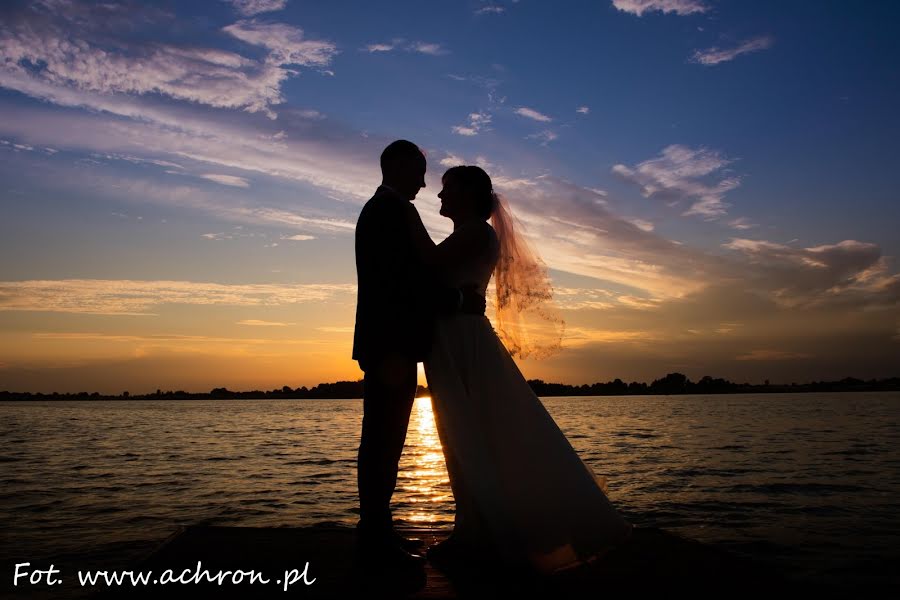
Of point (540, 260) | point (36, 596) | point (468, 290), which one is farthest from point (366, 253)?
point (36, 596)

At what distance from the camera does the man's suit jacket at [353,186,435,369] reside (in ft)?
13.7

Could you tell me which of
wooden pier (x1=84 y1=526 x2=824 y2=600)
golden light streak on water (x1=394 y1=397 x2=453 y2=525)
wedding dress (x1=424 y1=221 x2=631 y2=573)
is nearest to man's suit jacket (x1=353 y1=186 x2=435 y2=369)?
wedding dress (x1=424 y1=221 x2=631 y2=573)

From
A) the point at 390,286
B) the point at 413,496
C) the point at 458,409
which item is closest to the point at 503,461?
the point at 458,409

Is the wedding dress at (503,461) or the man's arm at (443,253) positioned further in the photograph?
the man's arm at (443,253)

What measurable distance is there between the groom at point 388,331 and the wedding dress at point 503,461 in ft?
0.74

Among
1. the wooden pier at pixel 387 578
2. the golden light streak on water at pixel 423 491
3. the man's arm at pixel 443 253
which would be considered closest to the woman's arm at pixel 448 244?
the man's arm at pixel 443 253

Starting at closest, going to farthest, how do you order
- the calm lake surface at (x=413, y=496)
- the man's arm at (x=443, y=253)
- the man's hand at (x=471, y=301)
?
the man's arm at (x=443, y=253) → the man's hand at (x=471, y=301) → the calm lake surface at (x=413, y=496)

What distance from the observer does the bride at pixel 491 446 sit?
4113 mm

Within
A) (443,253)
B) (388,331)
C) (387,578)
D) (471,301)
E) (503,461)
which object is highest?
(443,253)

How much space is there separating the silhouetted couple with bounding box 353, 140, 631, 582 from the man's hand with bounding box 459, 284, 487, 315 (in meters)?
0.01

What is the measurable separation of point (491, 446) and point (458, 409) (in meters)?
0.34

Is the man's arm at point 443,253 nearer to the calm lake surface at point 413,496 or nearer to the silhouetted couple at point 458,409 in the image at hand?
the silhouetted couple at point 458,409

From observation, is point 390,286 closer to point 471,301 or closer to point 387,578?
point 471,301

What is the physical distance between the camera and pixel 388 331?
13.7ft
